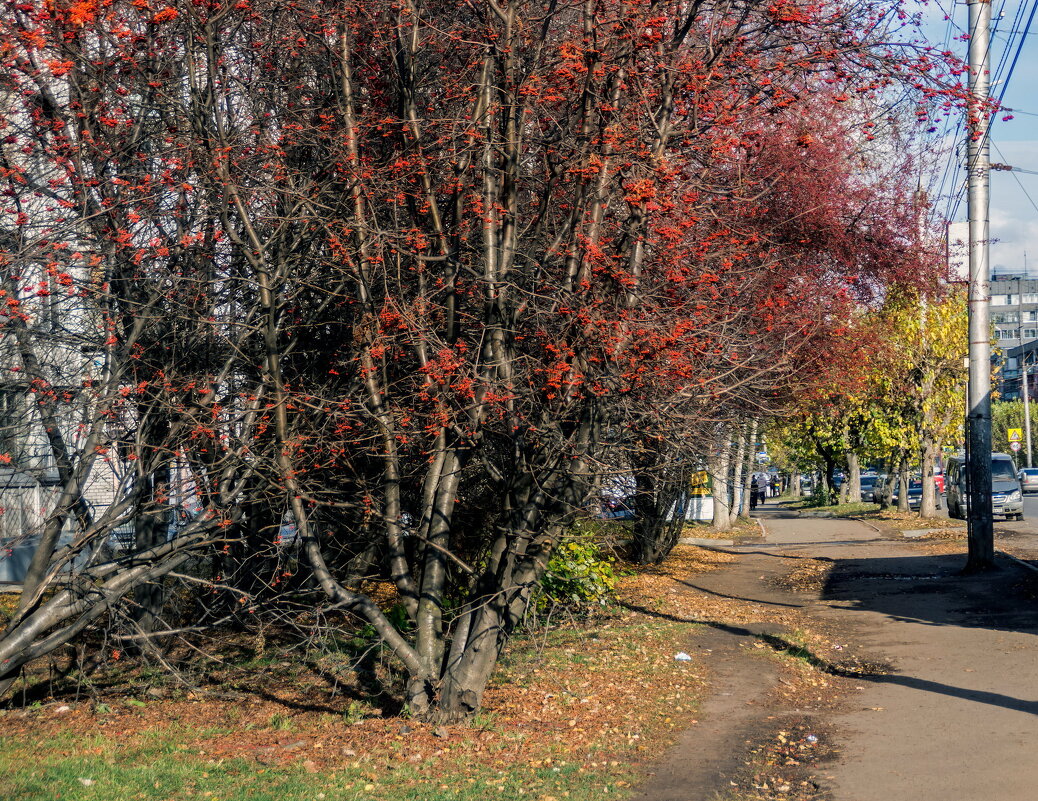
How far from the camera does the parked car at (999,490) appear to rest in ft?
102

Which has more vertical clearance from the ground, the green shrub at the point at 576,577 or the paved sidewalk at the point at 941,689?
the green shrub at the point at 576,577

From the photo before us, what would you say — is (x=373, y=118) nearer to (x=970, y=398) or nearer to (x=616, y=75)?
(x=616, y=75)

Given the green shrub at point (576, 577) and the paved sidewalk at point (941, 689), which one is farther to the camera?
the green shrub at point (576, 577)

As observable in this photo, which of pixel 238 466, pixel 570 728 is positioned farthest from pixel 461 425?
pixel 570 728

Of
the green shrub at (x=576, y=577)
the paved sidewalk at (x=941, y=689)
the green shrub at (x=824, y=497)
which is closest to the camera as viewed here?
the paved sidewalk at (x=941, y=689)

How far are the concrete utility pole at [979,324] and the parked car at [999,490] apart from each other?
13.5 meters

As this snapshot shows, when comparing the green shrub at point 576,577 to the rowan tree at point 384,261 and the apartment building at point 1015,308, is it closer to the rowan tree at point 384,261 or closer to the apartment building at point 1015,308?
the rowan tree at point 384,261

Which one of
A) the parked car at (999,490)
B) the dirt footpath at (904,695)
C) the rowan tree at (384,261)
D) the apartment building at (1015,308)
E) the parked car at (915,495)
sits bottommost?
the dirt footpath at (904,695)

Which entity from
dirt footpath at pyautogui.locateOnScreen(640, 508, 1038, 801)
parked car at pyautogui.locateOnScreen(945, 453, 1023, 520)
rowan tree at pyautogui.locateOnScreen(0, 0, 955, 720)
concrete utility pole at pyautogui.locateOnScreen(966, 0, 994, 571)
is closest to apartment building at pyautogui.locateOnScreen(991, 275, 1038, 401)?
parked car at pyautogui.locateOnScreen(945, 453, 1023, 520)

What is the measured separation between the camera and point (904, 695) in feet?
29.3

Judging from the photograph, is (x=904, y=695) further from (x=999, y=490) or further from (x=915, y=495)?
(x=915, y=495)

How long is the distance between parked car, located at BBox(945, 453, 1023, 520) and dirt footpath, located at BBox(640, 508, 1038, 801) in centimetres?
1506

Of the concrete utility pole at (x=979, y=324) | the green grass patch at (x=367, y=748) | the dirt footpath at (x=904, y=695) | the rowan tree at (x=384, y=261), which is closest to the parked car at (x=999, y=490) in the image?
the concrete utility pole at (x=979, y=324)

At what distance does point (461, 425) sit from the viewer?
813 cm
